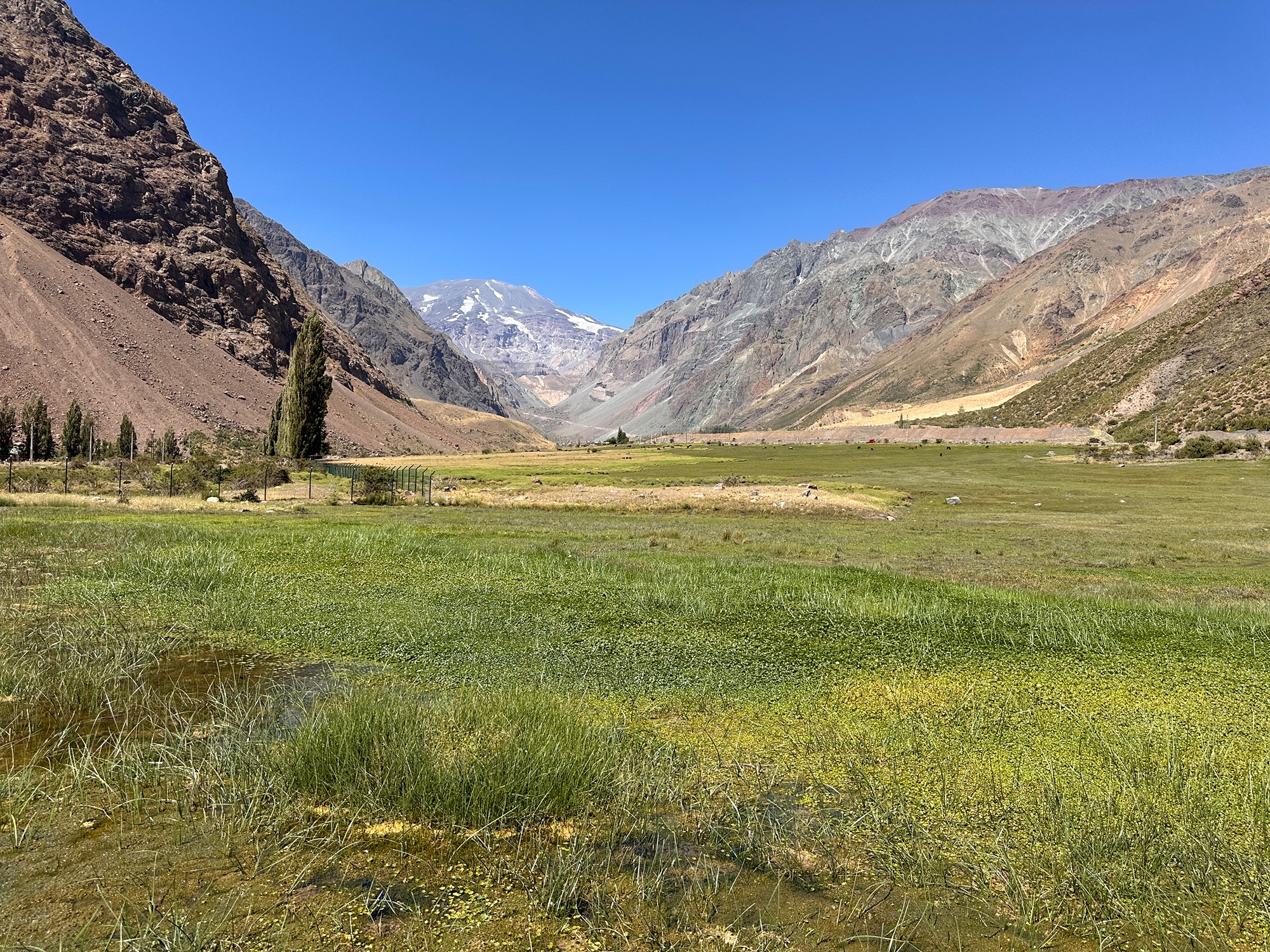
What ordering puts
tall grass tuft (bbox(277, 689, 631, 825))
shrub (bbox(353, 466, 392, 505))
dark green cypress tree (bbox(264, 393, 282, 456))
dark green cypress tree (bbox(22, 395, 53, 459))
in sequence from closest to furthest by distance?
tall grass tuft (bbox(277, 689, 631, 825)), shrub (bbox(353, 466, 392, 505)), dark green cypress tree (bbox(22, 395, 53, 459)), dark green cypress tree (bbox(264, 393, 282, 456))

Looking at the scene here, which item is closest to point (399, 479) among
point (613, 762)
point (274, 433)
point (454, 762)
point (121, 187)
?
point (274, 433)

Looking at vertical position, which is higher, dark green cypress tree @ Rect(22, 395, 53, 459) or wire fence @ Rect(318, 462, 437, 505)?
dark green cypress tree @ Rect(22, 395, 53, 459)

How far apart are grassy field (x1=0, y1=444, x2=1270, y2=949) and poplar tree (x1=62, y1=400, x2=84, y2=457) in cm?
7180

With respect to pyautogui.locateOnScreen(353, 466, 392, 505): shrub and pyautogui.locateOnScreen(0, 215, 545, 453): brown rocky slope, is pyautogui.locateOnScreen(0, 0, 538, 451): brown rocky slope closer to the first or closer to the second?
pyautogui.locateOnScreen(0, 215, 545, 453): brown rocky slope

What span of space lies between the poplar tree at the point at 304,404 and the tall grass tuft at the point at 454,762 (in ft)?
239

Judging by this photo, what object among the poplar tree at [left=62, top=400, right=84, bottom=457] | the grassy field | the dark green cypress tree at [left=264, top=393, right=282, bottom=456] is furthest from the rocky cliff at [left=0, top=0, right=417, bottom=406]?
the grassy field

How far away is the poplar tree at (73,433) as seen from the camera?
6944cm

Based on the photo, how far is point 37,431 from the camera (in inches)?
2761

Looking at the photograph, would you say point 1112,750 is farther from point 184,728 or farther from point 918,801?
point 184,728

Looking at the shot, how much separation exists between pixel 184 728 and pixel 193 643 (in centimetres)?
416

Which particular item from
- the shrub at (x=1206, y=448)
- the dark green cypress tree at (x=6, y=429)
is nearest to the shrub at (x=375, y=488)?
the dark green cypress tree at (x=6, y=429)

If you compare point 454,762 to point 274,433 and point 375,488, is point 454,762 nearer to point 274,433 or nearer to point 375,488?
point 375,488

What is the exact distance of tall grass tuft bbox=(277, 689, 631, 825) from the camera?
17.3ft

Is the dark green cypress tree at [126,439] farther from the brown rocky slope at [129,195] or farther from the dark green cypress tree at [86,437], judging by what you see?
the brown rocky slope at [129,195]
